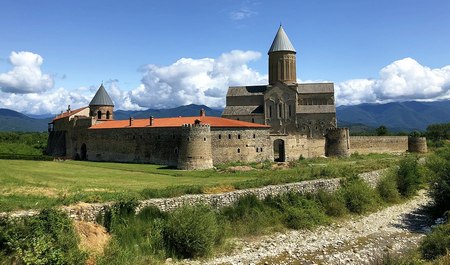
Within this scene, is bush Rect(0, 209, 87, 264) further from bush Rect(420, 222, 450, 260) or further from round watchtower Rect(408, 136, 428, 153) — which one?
round watchtower Rect(408, 136, 428, 153)

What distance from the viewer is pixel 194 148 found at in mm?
29562

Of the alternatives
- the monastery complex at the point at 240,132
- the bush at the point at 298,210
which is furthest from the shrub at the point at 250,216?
the monastery complex at the point at 240,132

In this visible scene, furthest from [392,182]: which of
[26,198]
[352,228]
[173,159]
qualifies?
[26,198]

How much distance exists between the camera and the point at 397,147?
46000 mm

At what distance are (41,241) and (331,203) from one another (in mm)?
12907

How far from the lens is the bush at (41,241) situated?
32.0ft

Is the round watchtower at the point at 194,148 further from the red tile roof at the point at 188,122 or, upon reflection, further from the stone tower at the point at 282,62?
the stone tower at the point at 282,62

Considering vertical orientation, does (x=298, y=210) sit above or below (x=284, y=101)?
below

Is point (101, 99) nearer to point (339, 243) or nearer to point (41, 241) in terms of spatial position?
point (339, 243)

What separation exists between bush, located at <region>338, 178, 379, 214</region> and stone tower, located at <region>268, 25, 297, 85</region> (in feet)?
88.3

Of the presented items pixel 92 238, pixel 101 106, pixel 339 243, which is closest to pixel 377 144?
pixel 101 106

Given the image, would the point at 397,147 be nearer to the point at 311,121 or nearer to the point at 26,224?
the point at 311,121

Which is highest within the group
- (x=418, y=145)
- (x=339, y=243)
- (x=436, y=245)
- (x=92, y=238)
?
(x=418, y=145)

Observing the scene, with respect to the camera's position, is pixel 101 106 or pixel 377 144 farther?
pixel 101 106
